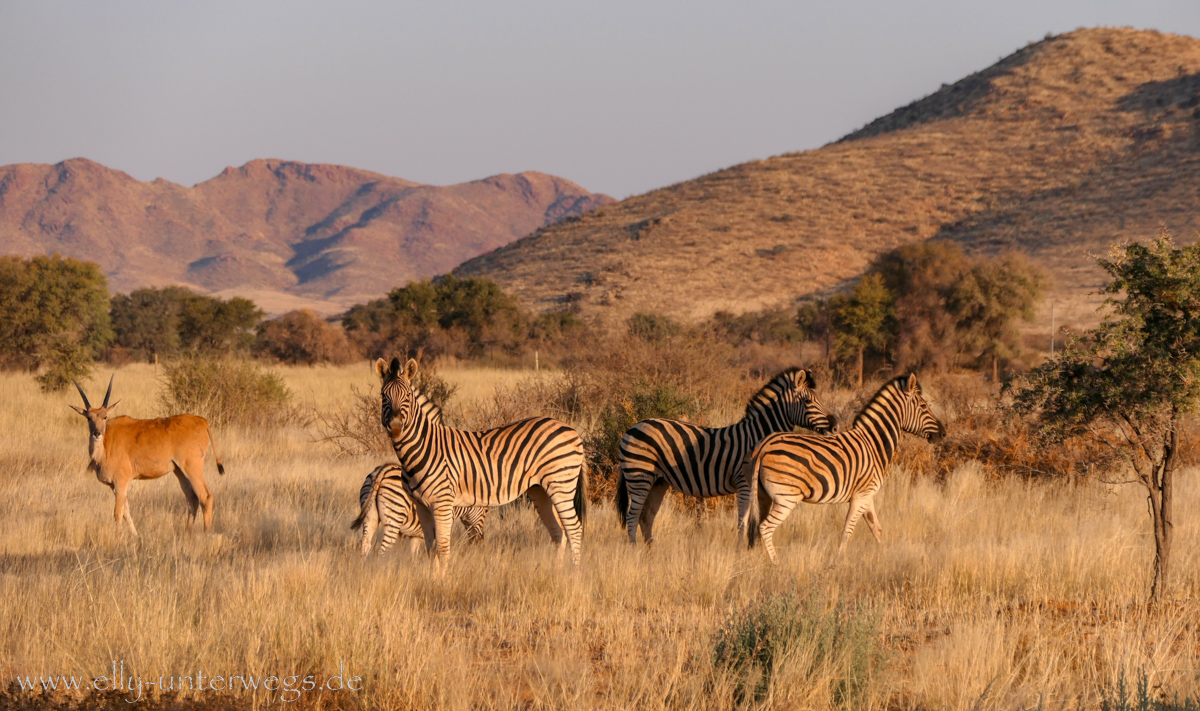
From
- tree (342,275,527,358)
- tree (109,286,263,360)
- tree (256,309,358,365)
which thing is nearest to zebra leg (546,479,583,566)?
tree (342,275,527,358)

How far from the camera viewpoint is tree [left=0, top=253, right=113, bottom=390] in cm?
2959

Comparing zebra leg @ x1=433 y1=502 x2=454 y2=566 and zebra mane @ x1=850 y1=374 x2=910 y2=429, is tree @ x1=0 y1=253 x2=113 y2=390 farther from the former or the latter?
zebra mane @ x1=850 y1=374 x2=910 y2=429

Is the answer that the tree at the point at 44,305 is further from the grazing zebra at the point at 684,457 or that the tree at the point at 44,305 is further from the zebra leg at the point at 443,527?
the zebra leg at the point at 443,527

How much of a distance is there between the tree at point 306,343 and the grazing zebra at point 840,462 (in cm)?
3443

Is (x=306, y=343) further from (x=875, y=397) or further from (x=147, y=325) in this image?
(x=875, y=397)

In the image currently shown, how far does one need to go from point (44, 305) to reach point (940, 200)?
61.6 m

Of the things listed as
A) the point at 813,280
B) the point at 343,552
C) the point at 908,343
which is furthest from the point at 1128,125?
the point at 343,552

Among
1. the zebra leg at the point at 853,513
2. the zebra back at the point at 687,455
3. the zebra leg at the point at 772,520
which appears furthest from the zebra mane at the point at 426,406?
the zebra leg at the point at 853,513

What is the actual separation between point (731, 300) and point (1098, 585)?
50653 mm

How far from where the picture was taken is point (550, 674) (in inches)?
203

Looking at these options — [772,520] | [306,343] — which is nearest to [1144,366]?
[772,520]

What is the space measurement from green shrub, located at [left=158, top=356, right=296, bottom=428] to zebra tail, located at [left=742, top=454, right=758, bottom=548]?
1230 cm

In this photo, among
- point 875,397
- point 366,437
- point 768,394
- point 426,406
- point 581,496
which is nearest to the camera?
point 426,406

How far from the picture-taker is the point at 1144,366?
6.53 m
